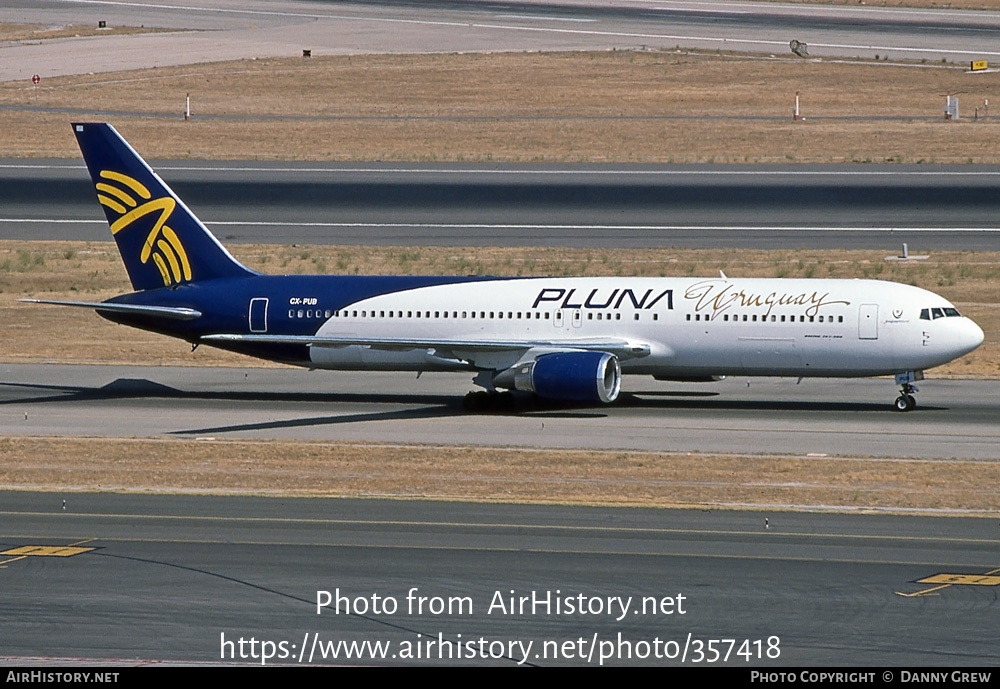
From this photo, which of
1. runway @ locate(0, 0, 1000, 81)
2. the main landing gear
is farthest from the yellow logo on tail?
runway @ locate(0, 0, 1000, 81)

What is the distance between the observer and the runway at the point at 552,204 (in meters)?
75.1

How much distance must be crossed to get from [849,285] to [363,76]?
259ft

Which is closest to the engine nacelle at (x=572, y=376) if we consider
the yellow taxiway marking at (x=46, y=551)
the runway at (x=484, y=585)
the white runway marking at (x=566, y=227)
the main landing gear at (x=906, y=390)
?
the main landing gear at (x=906, y=390)

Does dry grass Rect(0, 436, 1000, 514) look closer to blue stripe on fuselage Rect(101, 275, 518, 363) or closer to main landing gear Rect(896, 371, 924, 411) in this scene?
main landing gear Rect(896, 371, 924, 411)

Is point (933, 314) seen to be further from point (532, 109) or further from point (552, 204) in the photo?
point (532, 109)

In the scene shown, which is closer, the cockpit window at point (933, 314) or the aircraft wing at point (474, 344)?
the cockpit window at point (933, 314)

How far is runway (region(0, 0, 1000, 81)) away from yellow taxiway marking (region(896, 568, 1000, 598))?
98.6 m

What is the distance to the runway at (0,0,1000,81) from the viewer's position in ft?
413

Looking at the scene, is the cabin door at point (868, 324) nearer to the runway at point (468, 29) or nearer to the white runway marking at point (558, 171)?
the white runway marking at point (558, 171)

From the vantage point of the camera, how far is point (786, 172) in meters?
88.9

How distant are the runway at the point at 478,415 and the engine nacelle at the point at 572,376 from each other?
704 mm

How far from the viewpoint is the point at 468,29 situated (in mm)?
135750
